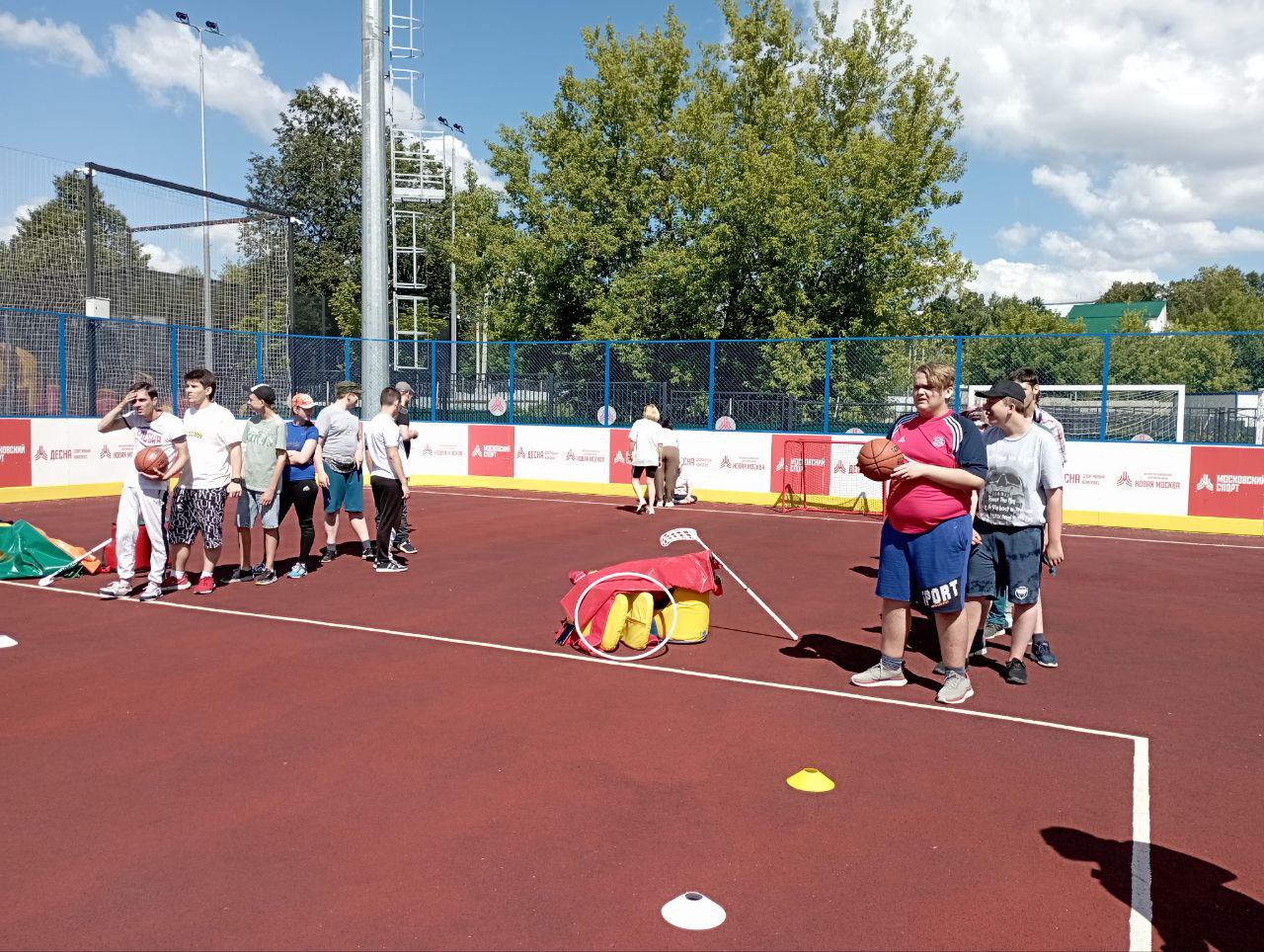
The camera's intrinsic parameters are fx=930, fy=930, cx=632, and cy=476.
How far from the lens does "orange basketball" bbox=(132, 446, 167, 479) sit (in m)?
8.02

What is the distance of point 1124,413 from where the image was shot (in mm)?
18953

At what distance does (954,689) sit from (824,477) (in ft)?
42.1

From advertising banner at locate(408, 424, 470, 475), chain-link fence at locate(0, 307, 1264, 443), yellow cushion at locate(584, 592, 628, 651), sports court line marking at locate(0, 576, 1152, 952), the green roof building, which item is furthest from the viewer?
the green roof building

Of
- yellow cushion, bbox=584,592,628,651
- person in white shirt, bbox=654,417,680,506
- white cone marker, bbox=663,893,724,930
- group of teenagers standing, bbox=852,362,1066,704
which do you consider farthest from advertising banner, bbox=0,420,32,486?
white cone marker, bbox=663,893,724,930

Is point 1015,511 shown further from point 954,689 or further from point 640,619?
point 640,619

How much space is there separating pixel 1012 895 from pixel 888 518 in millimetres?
2610

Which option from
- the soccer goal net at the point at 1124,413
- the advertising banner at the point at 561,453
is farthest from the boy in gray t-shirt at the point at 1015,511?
the advertising banner at the point at 561,453

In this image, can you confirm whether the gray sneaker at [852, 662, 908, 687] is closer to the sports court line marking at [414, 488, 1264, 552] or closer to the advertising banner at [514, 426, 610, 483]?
the sports court line marking at [414, 488, 1264, 552]

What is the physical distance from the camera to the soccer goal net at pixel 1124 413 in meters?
17.8

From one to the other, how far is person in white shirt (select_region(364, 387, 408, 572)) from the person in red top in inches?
233

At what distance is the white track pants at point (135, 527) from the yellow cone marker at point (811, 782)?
633 centimetres

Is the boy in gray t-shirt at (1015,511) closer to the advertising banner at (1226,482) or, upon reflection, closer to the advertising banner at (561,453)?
the advertising banner at (1226,482)

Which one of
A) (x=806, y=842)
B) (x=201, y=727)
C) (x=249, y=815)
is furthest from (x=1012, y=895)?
(x=201, y=727)

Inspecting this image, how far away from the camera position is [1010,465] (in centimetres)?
639
